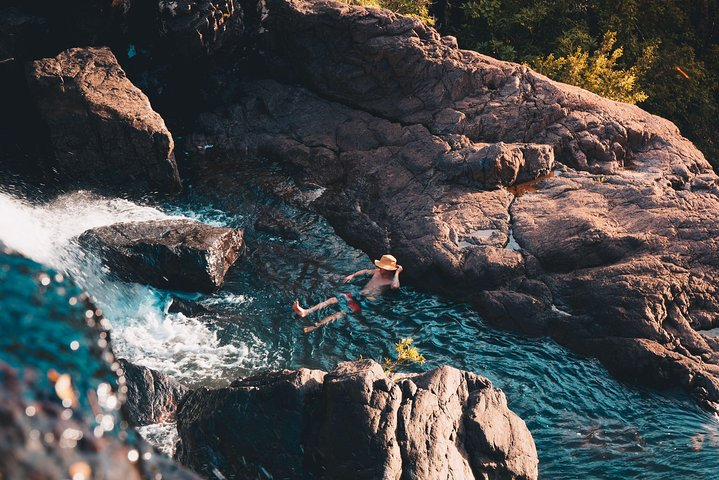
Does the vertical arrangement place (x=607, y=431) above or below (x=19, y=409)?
below

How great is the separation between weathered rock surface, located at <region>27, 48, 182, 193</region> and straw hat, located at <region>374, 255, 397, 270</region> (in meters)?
4.21

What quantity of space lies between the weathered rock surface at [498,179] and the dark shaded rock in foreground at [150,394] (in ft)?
14.5

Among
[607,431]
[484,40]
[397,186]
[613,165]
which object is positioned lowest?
[607,431]

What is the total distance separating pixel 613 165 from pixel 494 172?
6.86 feet

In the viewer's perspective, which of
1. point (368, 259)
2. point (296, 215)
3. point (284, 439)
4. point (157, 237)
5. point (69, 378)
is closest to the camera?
point (69, 378)

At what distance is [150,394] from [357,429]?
269cm

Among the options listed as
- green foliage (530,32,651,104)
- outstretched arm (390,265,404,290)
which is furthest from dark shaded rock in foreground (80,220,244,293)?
green foliage (530,32,651,104)

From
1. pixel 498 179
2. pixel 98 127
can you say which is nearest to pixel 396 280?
pixel 498 179

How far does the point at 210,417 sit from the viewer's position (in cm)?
702

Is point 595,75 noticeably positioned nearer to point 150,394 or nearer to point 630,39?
point 630,39

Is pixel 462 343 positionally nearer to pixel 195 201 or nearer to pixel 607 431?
pixel 607 431

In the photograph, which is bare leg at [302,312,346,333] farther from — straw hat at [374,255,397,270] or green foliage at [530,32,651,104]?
green foliage at [530,32,651,104]

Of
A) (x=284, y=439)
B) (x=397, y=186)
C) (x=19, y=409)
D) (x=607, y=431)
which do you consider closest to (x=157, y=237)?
(x=397, y=186)

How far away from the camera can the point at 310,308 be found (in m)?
10.4
